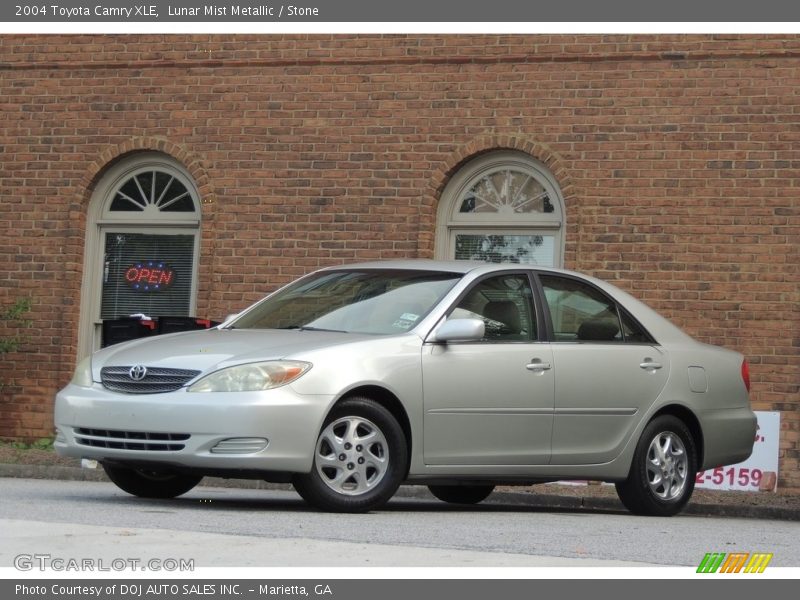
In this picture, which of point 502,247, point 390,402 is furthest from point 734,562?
point 502,247

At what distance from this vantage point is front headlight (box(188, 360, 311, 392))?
29.1 feet

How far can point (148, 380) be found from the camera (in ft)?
29.8

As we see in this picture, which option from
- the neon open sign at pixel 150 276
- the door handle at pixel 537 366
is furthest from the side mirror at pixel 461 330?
the neon open sign at pixel 150 276

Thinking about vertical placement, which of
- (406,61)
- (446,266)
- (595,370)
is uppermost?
(406,61)

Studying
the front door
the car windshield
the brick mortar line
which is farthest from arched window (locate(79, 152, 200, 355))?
the front door

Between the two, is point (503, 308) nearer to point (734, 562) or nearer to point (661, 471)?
point (661, 471)

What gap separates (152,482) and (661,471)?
3.27m

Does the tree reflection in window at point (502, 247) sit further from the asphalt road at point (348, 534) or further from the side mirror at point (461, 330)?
the side mirror at point (461, 330)

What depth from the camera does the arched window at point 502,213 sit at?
16031mm

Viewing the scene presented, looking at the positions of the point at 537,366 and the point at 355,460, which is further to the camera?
the point at 537,366

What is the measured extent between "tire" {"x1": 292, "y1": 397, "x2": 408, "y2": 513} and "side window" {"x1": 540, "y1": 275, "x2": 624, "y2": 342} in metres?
1.62

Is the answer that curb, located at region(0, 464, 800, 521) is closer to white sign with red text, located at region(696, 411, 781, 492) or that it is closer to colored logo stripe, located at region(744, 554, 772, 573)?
white sign with red text, located at region(696, 411, 781, 492)

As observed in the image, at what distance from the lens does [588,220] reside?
15625 mm

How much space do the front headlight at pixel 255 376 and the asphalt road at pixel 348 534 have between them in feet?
2.28
